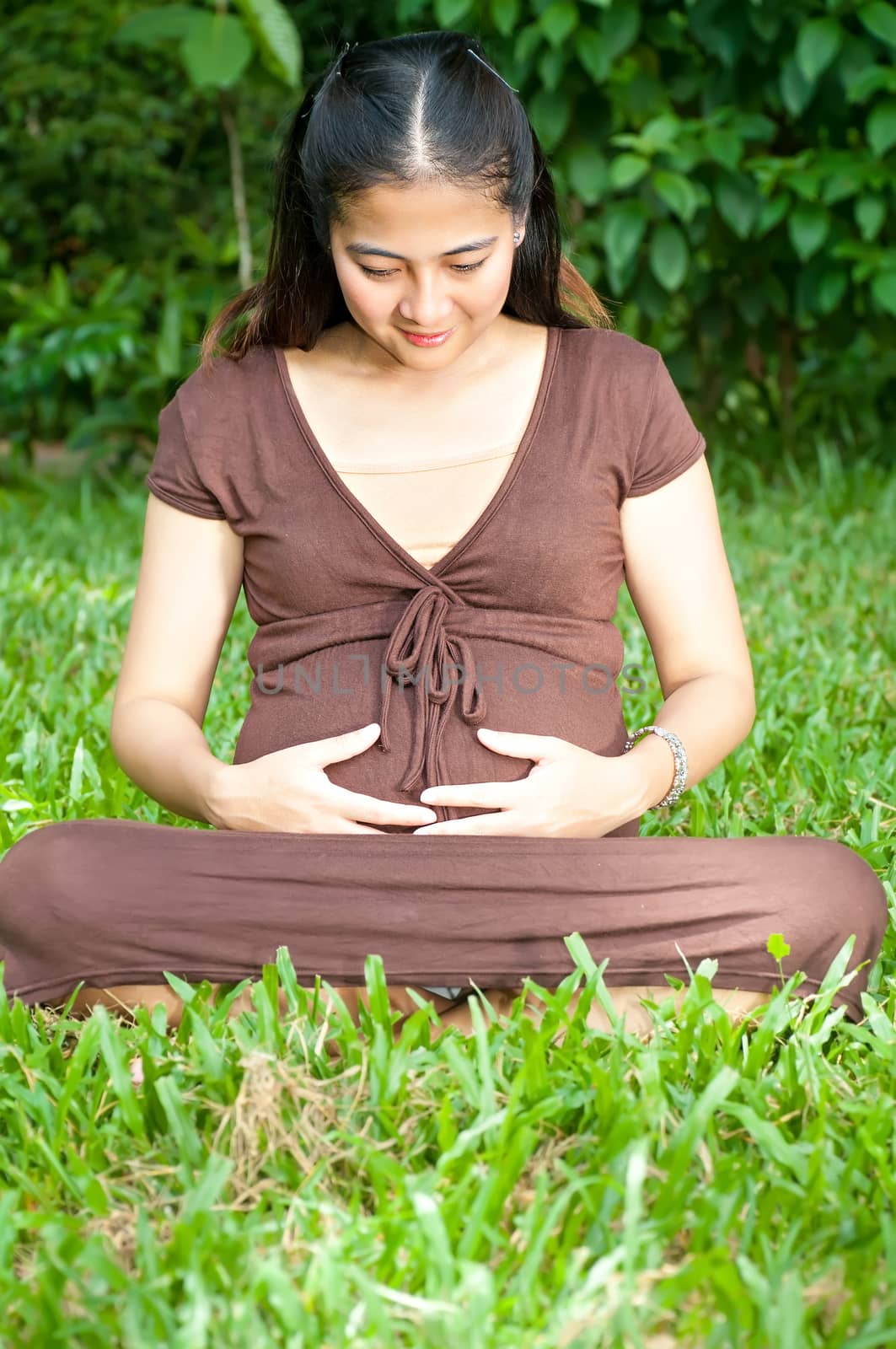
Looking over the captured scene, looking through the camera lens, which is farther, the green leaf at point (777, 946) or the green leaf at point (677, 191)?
the green leaf at point (677, 191)

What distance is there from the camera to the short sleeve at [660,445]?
221 centimetres

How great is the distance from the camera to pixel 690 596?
2.25 meters

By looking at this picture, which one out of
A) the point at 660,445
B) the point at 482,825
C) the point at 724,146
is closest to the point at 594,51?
the point at 724,146

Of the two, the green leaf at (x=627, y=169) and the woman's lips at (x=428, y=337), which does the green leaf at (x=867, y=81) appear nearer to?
the green leaf at (x=627, y=169)

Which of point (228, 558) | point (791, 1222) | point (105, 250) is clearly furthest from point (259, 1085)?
point (105, 250)

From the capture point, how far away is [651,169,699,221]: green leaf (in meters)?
4.74

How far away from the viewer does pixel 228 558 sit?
2.27m

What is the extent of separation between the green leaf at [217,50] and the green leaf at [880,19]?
125 inches

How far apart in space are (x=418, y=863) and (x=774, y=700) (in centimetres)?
144

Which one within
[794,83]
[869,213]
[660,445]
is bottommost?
[660,445]

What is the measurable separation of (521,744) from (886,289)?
3401 mm

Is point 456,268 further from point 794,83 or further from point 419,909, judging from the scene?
point 794,83

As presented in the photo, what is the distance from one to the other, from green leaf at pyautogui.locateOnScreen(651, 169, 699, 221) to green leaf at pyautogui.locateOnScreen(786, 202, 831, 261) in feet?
1.12

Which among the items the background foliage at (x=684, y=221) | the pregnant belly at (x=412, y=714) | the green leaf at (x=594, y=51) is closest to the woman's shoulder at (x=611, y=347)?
the pregnant belly at (x=412, y=714)
